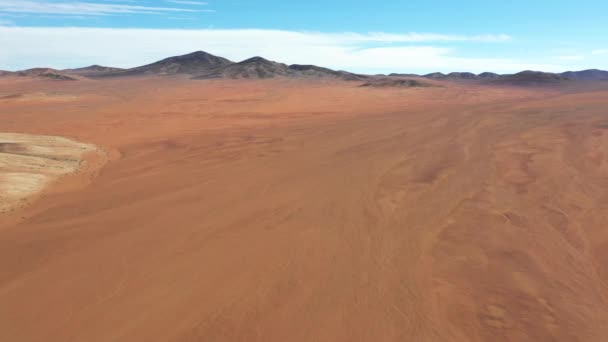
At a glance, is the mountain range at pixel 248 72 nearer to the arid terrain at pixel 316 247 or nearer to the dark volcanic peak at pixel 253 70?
the dark volcanic peak at pixel 253 70

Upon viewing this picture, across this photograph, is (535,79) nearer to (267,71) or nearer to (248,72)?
(267,71)

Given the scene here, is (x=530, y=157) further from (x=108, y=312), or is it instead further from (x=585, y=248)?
(x=108, y=312)

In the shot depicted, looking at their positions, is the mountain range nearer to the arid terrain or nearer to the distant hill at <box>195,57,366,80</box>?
the distant hill at <box>195,57,366,80</box>

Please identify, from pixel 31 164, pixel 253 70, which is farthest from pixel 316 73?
pixel 31 164

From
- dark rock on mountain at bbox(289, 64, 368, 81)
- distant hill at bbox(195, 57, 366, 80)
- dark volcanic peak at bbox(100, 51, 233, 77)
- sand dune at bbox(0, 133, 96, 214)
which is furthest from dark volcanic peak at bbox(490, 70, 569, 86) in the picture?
sand dune at bbox(0, 133, 96, 214)

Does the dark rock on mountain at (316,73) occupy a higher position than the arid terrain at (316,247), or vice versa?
the arid terrain at (316,247)

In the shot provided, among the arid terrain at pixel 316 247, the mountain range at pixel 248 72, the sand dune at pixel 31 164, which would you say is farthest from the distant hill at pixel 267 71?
the arid terrain at pixel 316 247
